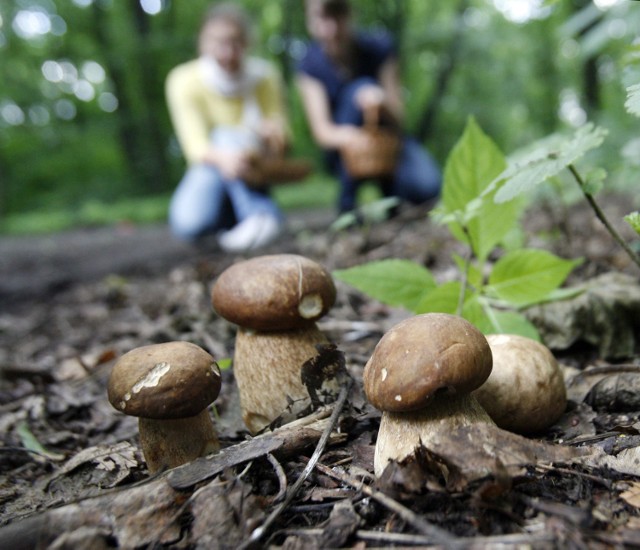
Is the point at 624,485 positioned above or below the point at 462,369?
below

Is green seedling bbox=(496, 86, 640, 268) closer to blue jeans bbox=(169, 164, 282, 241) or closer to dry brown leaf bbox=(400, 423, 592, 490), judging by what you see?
dry brown leaf bbox=(400, 423, 592, 490)

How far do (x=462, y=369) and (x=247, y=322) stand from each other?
2.61 ft

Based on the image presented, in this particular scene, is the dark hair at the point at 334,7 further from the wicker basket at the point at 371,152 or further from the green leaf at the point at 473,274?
the green leaf at the point at 473,274

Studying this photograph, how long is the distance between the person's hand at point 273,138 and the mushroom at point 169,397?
18.0 feet

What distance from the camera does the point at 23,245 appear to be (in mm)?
10023

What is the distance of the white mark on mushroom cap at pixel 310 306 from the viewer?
6.01 ft

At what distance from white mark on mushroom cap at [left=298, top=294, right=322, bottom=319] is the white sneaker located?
398cm

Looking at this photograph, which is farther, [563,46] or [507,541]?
[563,46]

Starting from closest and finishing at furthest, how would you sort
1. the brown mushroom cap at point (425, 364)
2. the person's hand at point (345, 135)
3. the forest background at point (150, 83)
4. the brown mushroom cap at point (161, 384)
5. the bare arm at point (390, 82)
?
the brown mushroom cap at point (425, 364), the brown mushroom cap at point (161, 384), the person's hand at point (345, 135), the bare arm at point (390, 82), the forest background at point (150, 83)

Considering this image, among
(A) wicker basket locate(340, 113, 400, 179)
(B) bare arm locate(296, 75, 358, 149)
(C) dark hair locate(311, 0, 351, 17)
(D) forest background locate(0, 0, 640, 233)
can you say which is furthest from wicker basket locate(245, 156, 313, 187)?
(D) forest background locate(0, 0, 640, 233)

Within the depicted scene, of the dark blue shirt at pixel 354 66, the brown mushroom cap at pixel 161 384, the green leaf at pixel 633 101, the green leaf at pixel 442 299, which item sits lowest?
the green leaf at pixel 442 299

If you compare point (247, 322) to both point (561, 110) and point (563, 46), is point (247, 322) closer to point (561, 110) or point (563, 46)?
point (563, 46)

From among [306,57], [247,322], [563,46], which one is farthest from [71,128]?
[247,322]

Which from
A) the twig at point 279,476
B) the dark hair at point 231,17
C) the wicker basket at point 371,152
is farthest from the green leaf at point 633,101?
the dark hair at point 231,17
